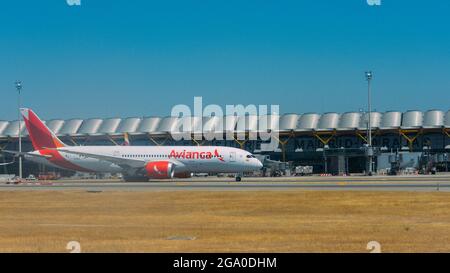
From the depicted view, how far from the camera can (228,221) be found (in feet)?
117

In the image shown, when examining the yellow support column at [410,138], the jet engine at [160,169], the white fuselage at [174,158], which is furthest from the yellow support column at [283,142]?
the jet engine at [160,169]

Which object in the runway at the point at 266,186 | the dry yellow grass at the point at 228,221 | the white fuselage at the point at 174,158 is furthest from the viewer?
the white fuselage at the point at 174,158

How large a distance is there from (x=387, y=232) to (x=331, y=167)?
11487 cm

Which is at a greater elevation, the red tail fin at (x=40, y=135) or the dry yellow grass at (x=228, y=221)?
the red tail fin at (x=40, y=135)

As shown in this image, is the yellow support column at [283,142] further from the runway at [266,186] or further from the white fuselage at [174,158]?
the runway at [266,186]

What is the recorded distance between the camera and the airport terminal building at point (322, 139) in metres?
140

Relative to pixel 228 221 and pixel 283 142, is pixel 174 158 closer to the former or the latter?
pixel 228 221

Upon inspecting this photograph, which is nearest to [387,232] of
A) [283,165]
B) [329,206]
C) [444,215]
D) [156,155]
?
[444,215]

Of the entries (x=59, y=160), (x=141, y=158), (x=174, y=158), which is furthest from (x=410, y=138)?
(x=59, y=160)

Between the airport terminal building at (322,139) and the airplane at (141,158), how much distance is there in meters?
34.1

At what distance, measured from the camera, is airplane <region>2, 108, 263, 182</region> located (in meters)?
88.0

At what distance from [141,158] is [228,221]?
186 ft
